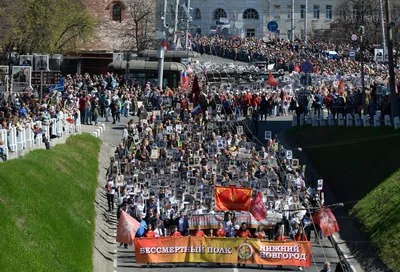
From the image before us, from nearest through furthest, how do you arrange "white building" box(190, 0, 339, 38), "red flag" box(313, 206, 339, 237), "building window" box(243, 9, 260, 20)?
"red flag" box(313, 206, 339, 237)
"white building" box(190, 0, 339, 38)
"building window" box(243, 9, 260, 20)

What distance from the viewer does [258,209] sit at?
33969 mm

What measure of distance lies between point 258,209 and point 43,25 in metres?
36.6

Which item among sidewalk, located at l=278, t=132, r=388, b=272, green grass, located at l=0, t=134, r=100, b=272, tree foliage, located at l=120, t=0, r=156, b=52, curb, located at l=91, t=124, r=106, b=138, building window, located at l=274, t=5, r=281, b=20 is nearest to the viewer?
green grass, located at l=0, t=134, r=100, b=272

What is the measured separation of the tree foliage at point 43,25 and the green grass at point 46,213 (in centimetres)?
2068

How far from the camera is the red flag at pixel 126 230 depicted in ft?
106

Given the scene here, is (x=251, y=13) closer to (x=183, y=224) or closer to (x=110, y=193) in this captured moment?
(x=110, y=193)

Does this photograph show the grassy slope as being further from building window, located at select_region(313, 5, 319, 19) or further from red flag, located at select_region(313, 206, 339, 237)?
building window, located at select_region(313, 5, 319, 19)

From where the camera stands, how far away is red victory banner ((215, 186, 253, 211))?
34469mm

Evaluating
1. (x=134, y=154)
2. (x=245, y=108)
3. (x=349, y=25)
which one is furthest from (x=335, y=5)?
(x=134, y=154)

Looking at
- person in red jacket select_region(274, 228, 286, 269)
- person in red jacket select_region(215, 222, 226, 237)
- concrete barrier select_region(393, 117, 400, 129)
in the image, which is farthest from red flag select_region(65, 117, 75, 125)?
person in red jacket select_region(274, 228, 286, 269)

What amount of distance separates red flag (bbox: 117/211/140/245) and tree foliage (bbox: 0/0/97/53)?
2794 centimetres

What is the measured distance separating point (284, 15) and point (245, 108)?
202 feet

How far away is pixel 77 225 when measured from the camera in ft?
108

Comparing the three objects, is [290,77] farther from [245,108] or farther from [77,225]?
[77,225]
